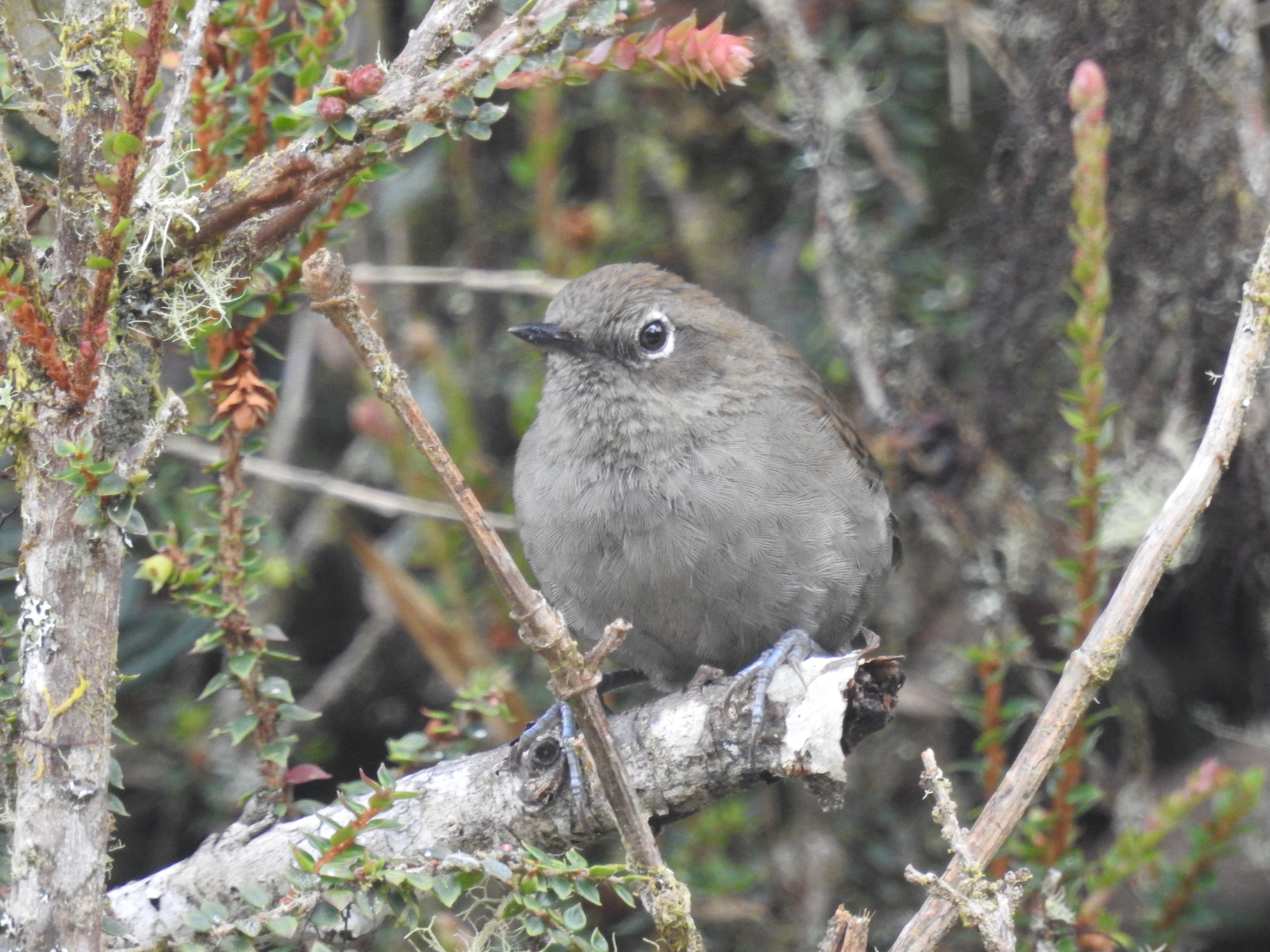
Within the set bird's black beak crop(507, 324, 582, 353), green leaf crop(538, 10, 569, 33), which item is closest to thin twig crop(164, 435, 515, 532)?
bird's black beak crop(507, 324, 582, 353)

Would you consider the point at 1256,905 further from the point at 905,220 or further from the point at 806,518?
the point at 905,220

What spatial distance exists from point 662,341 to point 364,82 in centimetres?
176

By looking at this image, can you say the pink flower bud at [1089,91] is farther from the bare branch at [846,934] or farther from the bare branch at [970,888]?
the bare branch at [846,934]

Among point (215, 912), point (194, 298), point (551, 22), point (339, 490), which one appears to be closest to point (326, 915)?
point (215, 912)

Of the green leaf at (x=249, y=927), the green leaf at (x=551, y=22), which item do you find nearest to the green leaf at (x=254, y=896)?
the green leaf at (x=249, y=927)

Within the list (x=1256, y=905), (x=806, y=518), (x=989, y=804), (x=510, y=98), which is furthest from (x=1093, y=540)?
(x=510, y=98)

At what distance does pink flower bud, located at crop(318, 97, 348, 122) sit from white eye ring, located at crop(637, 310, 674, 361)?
5.51 ft

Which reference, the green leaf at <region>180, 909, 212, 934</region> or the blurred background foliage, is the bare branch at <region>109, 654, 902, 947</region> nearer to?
the green leaf at <region>180, 909, 212, 934</region>

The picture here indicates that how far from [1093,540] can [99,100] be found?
9.02 ft

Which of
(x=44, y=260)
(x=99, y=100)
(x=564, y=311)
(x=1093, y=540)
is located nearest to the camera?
(x=99, y=100)

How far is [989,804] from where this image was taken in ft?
9.00

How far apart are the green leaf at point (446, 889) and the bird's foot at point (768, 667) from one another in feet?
2.29

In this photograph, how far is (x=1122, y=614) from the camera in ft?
9.25

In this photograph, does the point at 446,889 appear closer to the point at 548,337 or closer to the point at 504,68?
the point at 504,68
